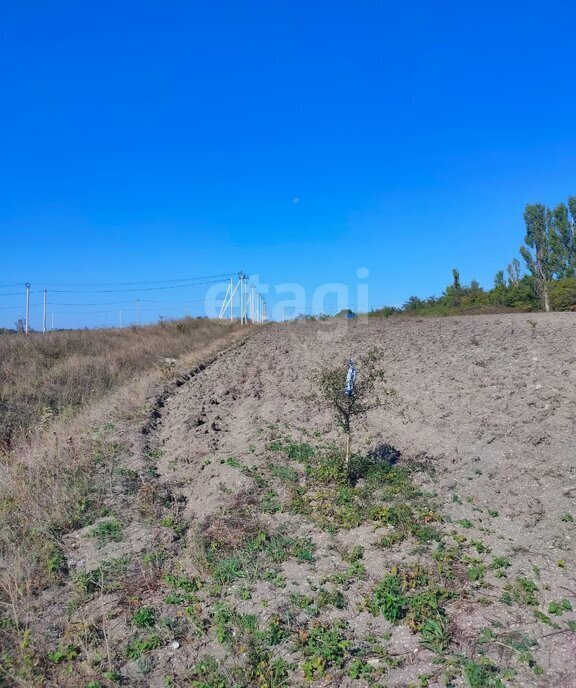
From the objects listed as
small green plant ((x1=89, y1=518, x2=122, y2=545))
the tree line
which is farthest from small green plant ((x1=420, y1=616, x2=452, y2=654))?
the tree line

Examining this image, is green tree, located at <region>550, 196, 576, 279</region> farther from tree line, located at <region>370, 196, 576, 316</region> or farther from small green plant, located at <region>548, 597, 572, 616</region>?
small green plant, located at <region>548, 597, 572, 616</region>

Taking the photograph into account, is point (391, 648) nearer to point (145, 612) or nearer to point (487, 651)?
point (487, 651)

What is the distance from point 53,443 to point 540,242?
4030 centimetres

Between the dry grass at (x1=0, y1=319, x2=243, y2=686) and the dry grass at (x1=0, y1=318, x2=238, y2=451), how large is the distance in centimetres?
3

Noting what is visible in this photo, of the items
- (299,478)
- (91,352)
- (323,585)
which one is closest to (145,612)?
(323,585)

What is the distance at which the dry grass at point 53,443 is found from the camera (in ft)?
14.6

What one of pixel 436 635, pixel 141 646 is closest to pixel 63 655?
pixel 141 646

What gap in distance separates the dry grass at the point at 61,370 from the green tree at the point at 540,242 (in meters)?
27.1

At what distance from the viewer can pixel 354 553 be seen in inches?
172

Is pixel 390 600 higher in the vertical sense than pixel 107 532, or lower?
lower

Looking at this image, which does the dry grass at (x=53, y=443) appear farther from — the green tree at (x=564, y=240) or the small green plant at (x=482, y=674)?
the green tree at (x=564, y=240)

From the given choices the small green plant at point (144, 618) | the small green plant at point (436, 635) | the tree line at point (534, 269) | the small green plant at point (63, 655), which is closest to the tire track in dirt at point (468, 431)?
the small green plant at point (436, 635)

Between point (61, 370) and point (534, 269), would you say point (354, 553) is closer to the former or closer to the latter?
point (61, 370)

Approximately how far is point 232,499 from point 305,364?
28.5ft
